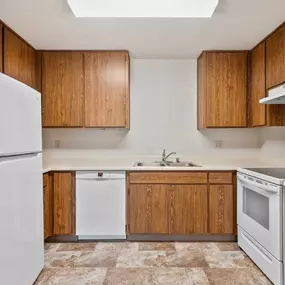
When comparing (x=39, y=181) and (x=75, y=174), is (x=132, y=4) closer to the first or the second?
(x=39, y=181)

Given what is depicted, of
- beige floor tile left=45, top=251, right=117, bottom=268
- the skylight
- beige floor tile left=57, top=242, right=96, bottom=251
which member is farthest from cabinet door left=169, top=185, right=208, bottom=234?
the skylight

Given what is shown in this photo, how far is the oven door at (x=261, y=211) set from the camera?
2197 mm

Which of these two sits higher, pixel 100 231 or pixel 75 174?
pixel 75 174

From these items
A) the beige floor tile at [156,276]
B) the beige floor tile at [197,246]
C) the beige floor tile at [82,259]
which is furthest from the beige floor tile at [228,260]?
the beige floor tile at [82,259]

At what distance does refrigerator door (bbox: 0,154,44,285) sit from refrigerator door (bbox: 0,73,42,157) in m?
0.09

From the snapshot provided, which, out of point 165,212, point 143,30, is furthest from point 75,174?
point 143,30

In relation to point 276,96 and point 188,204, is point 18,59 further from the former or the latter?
point 276,96

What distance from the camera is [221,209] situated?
3.19 m

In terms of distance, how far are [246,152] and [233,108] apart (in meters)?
0.68

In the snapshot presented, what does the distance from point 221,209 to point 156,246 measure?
0.83 meters

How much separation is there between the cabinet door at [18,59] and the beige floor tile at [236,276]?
2589 mm

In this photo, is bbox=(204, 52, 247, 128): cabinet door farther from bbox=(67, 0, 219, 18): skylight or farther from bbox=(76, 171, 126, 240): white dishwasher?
bbox=(76, 171, 126, 240): white dishwasher

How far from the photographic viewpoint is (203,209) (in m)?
3.18

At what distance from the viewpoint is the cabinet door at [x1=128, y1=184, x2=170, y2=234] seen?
126 inches
